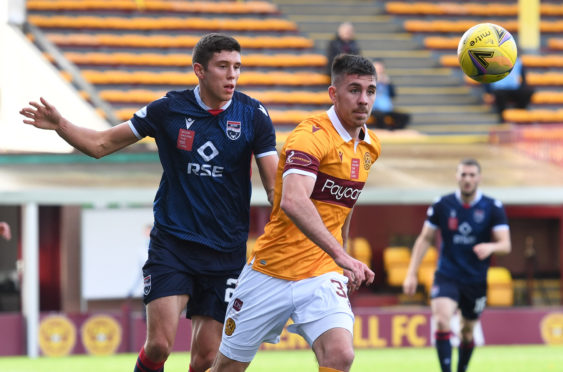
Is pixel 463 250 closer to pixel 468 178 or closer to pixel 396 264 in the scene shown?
pixel 468 178

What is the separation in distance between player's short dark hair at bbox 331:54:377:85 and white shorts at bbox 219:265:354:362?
1.06m

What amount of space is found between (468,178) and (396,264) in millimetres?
6307

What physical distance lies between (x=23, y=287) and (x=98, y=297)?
1.10 meters

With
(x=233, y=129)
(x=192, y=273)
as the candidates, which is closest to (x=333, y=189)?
(x=233, y=129)

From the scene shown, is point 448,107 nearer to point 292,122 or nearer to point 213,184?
point 292,122

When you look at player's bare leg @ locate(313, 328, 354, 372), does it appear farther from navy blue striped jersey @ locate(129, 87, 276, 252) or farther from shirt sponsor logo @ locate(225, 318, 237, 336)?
navy blue striped jersey @ locate(129, 87, 276, 252)

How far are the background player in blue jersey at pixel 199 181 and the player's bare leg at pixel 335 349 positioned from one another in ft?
3.03

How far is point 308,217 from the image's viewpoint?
16.6ft

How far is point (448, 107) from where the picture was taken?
62.4 feet

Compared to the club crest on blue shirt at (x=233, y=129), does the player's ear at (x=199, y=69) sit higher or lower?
higher

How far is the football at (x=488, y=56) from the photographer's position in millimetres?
6766

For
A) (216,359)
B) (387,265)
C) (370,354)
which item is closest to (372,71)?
(216,359)

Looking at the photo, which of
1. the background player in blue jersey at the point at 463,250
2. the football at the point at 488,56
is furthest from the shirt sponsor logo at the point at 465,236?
the football at the point at 488,56

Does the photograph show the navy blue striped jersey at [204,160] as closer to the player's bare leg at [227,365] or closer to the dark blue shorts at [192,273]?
the dark blue shorts at [192,273]
